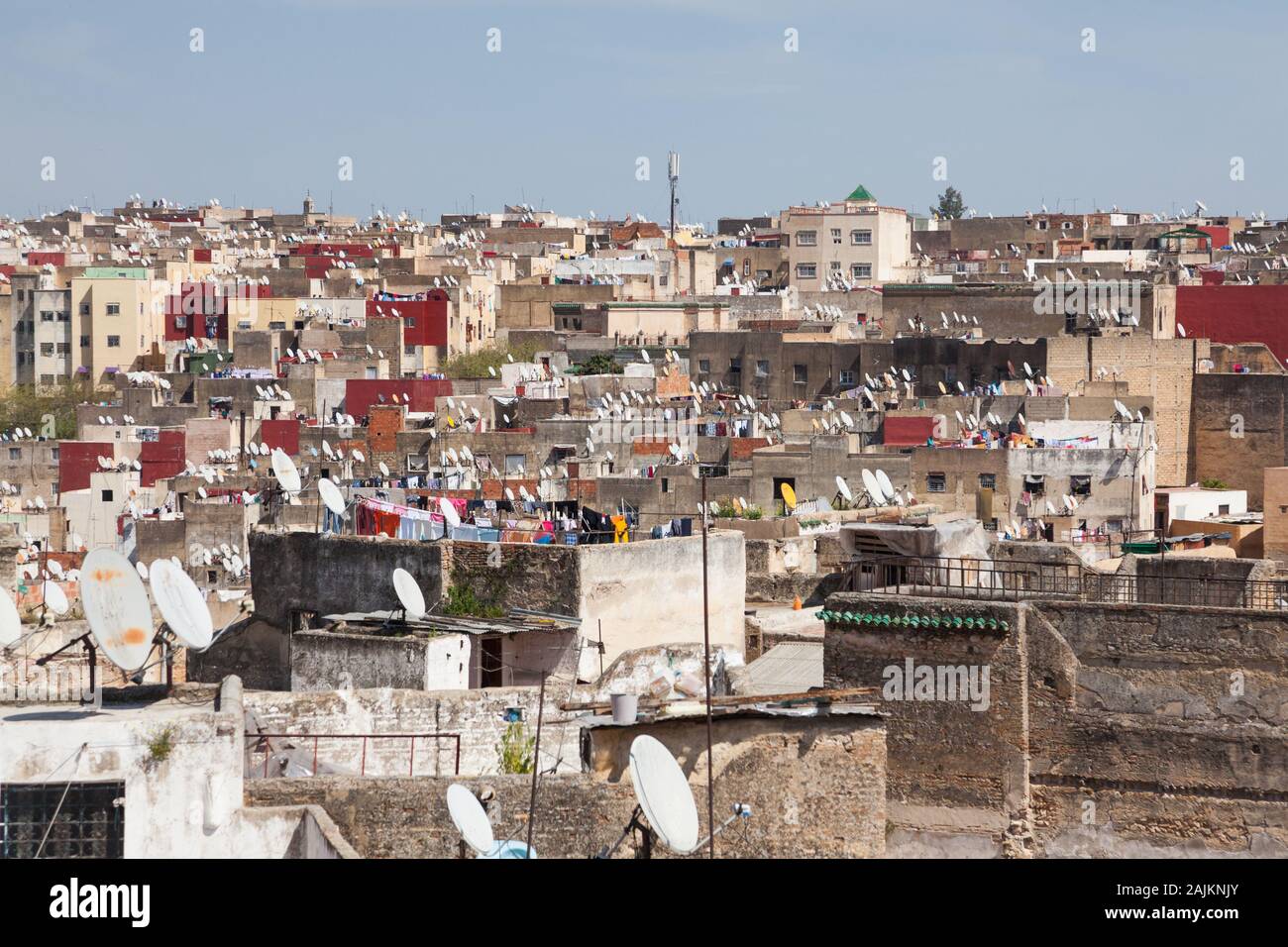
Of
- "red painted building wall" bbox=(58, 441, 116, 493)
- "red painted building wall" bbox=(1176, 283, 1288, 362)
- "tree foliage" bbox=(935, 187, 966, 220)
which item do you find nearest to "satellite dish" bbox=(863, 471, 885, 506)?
"red painted building wall" bbox=(58, 441, 116, 493)

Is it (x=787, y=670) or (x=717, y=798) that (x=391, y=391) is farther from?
(x=717, y=798)

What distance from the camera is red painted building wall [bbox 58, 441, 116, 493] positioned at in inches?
1934

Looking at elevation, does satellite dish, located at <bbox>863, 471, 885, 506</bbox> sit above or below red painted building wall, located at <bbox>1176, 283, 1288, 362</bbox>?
below

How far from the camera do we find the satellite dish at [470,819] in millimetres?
11711

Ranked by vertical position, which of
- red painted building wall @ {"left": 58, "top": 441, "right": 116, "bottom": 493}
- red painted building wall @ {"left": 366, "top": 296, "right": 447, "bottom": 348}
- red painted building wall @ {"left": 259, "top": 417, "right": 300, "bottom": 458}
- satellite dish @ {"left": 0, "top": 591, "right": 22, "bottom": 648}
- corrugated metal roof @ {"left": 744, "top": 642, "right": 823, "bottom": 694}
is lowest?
red painted building wall @ {"left": 58, "top": 441, "right": 116, "bottom": 493}

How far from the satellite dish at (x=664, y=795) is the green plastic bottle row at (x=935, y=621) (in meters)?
3.89

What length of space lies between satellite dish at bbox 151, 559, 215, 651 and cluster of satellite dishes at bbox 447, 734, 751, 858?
2.38 meters

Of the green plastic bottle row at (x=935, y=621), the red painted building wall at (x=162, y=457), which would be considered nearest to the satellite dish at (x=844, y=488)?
the green plastic bottle row at (x=935, y=621)

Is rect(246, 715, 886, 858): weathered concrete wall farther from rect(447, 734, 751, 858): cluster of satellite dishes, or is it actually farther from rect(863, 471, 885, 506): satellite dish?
rect(863, 471, 885, 506): satellite dish

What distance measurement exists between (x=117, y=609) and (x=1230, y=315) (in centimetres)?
4429

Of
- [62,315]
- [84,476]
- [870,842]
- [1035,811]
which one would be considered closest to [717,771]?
[870,842]

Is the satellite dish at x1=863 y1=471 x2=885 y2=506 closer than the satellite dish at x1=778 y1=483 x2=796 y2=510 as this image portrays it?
Yes

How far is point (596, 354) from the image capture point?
59156mm
